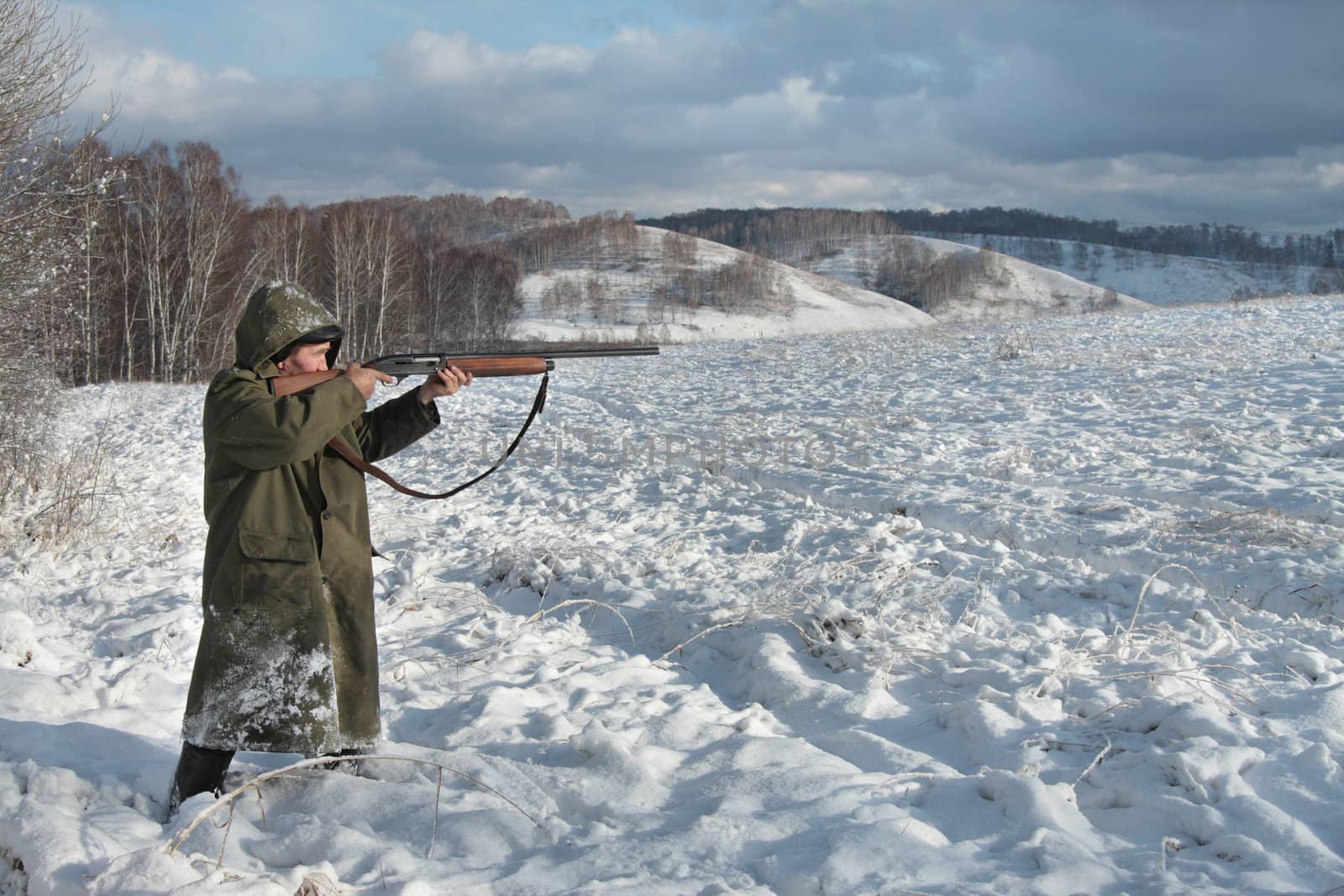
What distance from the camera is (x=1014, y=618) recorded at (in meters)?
5.52

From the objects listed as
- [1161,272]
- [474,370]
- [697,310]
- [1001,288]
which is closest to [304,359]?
[474,370]

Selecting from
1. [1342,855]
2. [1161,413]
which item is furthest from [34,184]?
[1161,413]

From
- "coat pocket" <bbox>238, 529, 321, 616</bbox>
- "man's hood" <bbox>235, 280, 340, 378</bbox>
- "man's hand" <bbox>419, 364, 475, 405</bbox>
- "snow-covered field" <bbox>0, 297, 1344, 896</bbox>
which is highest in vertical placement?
"man's hood" <bbox>235, 280, 340, 378</bbox>

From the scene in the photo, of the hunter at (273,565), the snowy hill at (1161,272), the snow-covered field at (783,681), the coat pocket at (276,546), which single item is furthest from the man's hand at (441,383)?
the snowy hill at (1161,272)

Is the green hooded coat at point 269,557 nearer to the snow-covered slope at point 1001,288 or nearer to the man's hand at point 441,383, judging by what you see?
the man's hand at point 441,383

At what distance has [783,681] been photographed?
15.3 feet

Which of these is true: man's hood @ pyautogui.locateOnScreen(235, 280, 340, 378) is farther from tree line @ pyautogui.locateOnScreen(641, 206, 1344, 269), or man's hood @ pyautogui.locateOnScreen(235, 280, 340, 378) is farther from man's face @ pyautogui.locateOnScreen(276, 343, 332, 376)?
tree line @ pyautogui.locateOnScreen(641, 206, 1344, 269)

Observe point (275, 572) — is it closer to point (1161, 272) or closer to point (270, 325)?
point (270, 325)

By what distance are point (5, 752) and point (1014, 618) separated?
5.46 meters

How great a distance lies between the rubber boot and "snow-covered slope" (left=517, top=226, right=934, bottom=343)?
59.7 metres

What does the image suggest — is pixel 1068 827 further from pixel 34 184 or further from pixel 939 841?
pixel 34 184

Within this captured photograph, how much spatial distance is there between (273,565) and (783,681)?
9.00ft

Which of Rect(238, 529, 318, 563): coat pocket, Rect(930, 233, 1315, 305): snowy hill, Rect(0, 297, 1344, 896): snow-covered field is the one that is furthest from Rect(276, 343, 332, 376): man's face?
Rect(930, 233, 1315, 305): snowy hill

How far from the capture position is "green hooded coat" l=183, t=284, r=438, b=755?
10.1 ft
